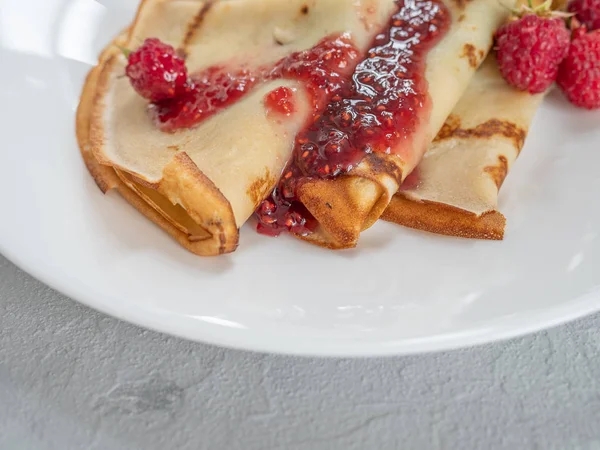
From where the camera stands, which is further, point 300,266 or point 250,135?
point 250,135

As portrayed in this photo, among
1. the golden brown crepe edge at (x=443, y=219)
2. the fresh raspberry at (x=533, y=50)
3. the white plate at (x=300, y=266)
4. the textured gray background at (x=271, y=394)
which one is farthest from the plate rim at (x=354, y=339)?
the fresh raspberry at (x=533, y=50)

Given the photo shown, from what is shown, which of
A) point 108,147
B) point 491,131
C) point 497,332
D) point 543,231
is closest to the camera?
point 497,332

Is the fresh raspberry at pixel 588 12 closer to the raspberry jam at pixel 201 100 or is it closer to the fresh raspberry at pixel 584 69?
the fresh raspberry at pixel 584 69

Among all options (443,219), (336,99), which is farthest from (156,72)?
(443,219)

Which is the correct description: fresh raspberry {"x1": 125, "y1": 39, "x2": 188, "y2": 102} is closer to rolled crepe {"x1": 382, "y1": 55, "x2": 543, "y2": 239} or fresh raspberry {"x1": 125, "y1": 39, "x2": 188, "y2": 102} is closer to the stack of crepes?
the stack of crepes

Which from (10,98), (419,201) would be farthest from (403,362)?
(10,98)

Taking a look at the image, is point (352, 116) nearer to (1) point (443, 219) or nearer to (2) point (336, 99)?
(2) point (336, 99)

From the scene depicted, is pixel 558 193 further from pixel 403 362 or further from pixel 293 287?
pixel 293 287

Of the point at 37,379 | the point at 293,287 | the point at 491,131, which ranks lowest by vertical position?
the point at 37,379
